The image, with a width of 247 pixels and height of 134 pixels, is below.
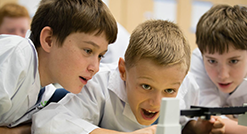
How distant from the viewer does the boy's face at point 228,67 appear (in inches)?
36.3

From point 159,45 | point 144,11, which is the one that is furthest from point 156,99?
point 144,11

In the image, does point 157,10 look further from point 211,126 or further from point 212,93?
point 211,126

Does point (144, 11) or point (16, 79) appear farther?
point (144, 11)

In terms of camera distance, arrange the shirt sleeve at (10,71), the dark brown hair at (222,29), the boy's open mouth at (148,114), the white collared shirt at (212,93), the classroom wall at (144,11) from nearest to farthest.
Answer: the shirt sleeve at (10,71) < the boy's open mouth at (148,114) < the dark brown hair at (222,29) < the white collared shirt at (212,93) < the classroom wall at (144,11)

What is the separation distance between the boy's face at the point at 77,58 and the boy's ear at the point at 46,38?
0.06 ft

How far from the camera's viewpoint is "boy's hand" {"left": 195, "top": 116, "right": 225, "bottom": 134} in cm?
80

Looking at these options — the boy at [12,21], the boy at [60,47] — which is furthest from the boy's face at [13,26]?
the boy at [60,47]

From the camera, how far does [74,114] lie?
69 cm

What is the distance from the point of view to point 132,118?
776mm

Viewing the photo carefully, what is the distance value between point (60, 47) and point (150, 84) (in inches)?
11.1

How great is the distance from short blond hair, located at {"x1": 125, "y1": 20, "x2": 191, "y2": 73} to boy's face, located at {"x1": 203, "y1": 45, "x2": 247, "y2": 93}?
0.26m

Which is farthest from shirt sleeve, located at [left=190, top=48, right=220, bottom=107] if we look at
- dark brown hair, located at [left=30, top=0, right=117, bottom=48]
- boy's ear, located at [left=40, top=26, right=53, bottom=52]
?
boy's ear, located at [left=40, top=26, right=53, bottom=52]

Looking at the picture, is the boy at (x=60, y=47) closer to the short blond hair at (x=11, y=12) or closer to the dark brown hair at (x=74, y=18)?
the dark brown hair at (x=74, y=18)

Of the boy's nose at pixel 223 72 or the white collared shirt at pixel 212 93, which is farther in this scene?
the white collared shirt at pixel 212 93
